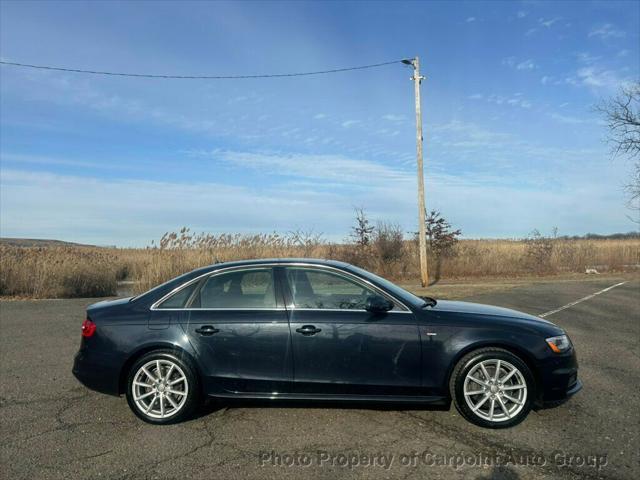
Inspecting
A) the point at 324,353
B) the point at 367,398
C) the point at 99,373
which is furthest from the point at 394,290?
the point at 99,373

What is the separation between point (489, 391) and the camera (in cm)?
455

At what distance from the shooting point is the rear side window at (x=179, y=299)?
4.99m

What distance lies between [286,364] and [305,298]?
64cm

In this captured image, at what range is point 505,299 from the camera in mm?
13727

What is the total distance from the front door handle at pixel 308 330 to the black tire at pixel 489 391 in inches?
50.5

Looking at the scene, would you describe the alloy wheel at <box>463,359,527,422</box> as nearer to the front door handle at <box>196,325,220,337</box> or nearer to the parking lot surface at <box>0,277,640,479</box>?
the parking lot surface at <box>0,277,640,479</box>

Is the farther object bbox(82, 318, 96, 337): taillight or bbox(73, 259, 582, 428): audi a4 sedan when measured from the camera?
bbox(82, 318, 96, 337): taillight

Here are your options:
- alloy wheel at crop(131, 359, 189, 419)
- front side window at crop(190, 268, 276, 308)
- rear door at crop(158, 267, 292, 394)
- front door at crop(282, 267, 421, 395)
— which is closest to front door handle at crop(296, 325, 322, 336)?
front door at crop(282, 267, 421, 395)

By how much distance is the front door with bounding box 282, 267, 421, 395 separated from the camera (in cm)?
460

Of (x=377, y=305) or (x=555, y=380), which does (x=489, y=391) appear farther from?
(x=377, y=305)

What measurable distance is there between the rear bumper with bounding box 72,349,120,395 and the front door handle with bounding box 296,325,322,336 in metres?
1.74

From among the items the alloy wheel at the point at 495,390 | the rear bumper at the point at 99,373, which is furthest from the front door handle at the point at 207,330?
the alloy wheel at the point at 495,390

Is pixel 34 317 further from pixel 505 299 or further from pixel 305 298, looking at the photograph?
pixel 505 299

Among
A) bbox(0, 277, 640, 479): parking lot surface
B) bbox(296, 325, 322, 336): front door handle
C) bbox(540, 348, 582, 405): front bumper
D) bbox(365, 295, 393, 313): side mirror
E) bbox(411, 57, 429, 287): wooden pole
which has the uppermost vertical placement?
bbox(411, 57, 429, 287): wooden pole
